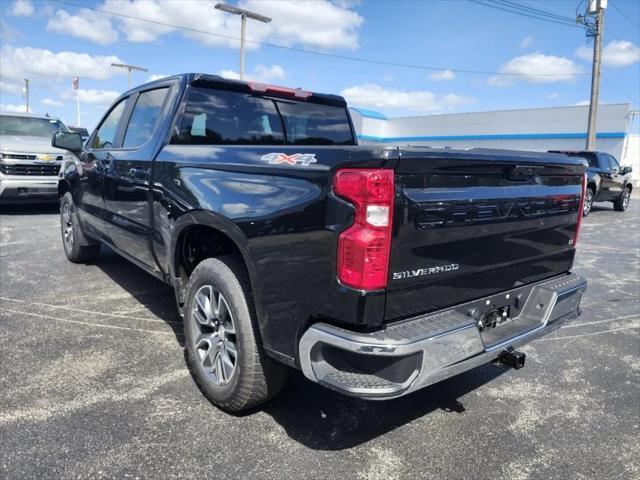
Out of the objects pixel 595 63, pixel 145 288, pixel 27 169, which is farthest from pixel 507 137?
pixel 145 288

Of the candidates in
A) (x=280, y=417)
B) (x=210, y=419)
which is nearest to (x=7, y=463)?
(x=210, y=419)

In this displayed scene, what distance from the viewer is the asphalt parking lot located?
241 cm

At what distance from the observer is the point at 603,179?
13633 millimetres

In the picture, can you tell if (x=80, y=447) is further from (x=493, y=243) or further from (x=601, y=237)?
(x=601, y=237)

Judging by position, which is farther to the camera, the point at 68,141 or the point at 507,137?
the point at 507,137

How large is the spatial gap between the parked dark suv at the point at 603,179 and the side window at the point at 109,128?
11.6 metres

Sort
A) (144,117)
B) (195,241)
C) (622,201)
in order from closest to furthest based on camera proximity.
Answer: (195,241) → (144,117) → (622,201)

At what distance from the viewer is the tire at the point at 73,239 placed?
221 inches

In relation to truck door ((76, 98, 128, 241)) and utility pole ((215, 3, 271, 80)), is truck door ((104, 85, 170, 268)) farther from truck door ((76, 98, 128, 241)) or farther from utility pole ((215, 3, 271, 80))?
utility pole ((215, 3, 271, 80))

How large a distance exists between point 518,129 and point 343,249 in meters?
37.6

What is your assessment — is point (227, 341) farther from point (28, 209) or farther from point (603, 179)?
point (603, 179)

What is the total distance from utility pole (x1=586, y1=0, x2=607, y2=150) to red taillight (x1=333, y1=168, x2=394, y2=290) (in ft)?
68.5

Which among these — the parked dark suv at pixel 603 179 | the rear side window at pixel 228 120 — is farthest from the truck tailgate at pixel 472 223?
the parked dark suv at pixel 603 179

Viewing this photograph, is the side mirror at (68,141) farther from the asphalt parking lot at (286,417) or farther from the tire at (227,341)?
the tire at (227,341)
